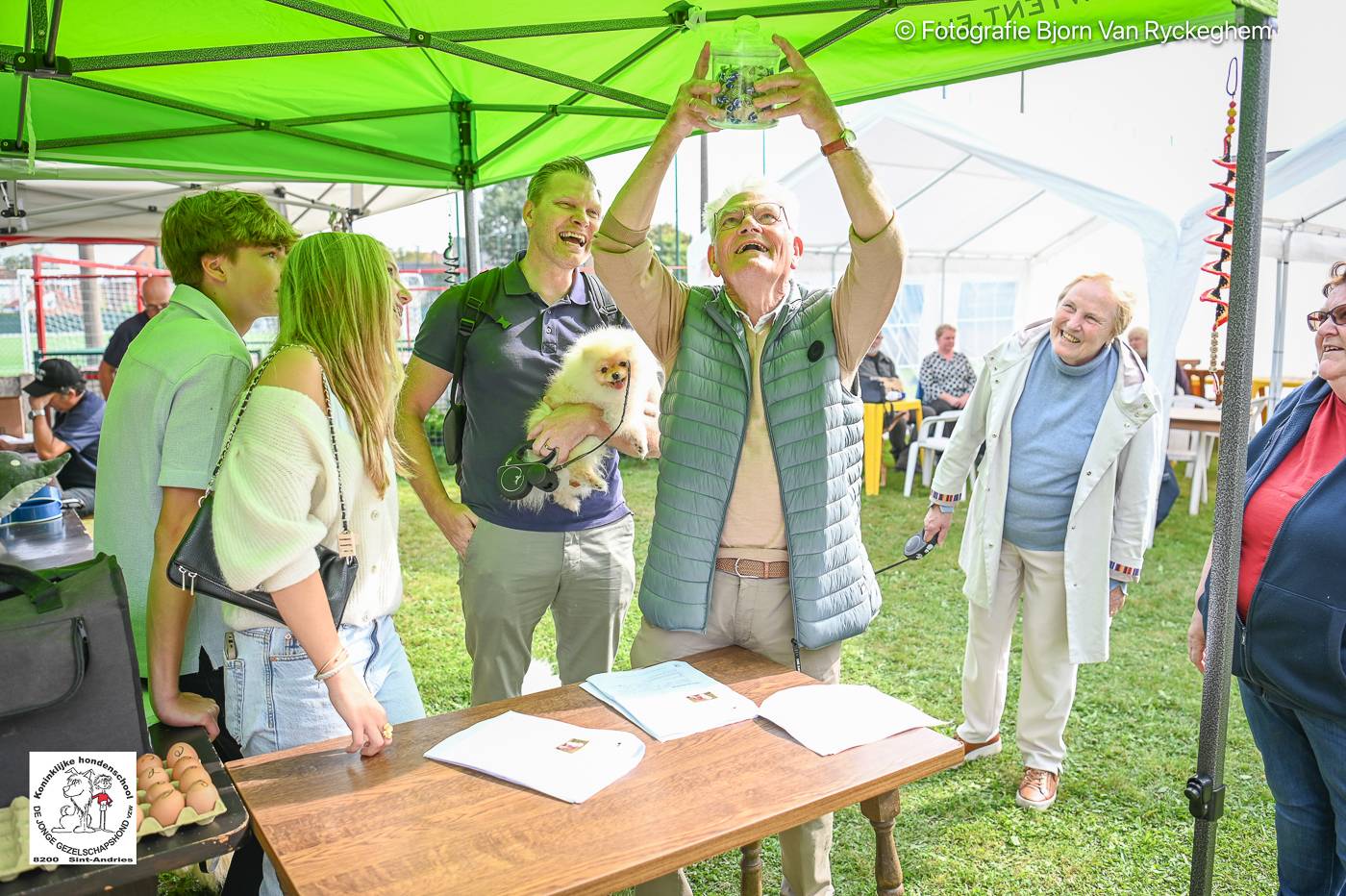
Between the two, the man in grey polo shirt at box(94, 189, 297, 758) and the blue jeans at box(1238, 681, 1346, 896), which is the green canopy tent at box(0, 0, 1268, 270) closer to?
the man in grey polo shirt at box(94, 189, 297, 758)

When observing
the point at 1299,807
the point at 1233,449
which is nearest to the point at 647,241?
the point at 1233,449

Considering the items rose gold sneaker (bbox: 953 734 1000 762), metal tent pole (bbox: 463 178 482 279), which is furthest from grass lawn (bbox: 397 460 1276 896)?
metal tent pole (bbox: 463 178 482 279)

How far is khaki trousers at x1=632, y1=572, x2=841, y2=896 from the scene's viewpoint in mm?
2320

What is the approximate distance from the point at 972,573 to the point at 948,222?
9.41 meters

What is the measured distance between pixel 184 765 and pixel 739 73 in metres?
1.83

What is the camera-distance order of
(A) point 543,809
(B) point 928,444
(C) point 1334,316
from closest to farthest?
(A) point 543,809 < (C) point 1334,316 < (B) point 928,444

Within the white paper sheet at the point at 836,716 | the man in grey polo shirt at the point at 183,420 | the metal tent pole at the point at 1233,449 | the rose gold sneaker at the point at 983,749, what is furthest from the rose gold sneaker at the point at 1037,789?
the man in grey polo shirt at the point at 183,420

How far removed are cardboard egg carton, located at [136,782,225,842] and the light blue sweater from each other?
2.96 meters

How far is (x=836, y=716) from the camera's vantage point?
1.95 m

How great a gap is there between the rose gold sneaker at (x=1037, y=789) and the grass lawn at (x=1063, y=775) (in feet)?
0.15

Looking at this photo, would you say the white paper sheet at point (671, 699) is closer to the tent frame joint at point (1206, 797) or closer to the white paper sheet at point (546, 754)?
the white paper sheet at point (546, 754)

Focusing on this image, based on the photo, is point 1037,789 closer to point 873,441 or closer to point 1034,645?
point 1034,645

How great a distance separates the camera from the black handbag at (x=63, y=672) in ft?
4.58

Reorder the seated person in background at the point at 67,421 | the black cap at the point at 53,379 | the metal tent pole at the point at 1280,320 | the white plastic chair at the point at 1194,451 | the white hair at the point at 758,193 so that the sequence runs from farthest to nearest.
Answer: the metal tent pole at the point at 1280,320 → the white plastic chair at the point at 1194,451 → the black cap at the point at 53,379 → the seated person in background at the point at 67,421 → the white hair at the point at 758,193
